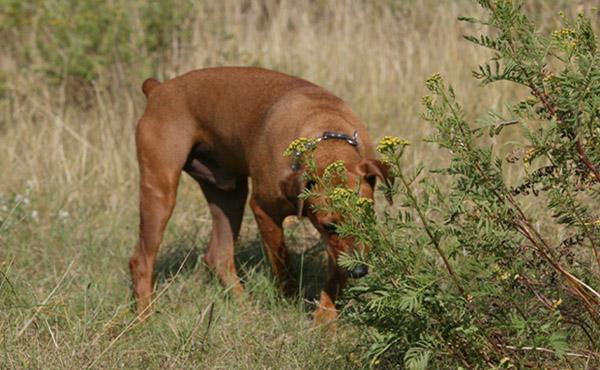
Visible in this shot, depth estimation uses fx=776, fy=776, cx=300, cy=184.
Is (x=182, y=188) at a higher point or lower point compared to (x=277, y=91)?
lower

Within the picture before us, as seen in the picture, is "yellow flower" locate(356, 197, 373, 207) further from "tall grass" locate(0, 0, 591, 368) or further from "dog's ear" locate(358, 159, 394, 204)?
"dog's ear" locate(358, 159, 394, 204)

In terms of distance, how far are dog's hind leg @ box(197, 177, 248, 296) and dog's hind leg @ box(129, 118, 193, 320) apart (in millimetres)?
455

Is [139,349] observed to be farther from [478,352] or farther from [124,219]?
[124,219]

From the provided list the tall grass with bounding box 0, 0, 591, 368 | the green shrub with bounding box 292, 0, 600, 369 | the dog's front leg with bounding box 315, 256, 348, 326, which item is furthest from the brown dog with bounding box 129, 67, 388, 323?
the green shrub with bounding box 292, 0, 600, 369

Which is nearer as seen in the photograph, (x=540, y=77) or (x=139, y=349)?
(x=540, y=77)

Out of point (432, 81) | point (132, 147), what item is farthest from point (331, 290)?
point (132, 147)

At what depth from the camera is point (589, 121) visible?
2.25m

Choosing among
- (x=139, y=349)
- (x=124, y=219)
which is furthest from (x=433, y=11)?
(x=139, y=349)

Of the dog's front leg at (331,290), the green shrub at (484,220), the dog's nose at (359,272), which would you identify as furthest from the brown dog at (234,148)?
the green shrub at (484,220)

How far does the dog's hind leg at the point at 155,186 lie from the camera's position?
14.8ft

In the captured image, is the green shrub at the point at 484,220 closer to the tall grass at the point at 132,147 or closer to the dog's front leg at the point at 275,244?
the tall grass at the point at 132,147

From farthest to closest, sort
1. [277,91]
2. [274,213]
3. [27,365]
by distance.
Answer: [277,91] < [274,213] < [27,365]

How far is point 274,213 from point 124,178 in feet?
7.84

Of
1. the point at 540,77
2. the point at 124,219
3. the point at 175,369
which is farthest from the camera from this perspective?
the point at 124,219
